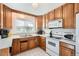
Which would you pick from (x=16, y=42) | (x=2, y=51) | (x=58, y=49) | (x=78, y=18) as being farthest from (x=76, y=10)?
(x=2, y=51)

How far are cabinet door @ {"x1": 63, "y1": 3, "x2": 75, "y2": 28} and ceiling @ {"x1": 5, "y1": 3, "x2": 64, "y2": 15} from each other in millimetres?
111

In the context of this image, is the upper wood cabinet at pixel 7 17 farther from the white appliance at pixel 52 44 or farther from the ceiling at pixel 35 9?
the white appliance at pixel 52 44

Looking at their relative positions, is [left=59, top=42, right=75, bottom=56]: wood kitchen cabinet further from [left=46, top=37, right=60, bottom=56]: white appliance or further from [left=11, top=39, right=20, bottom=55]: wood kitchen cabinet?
[left=11, top=39, right=20, bottom=55]: wood kitchen cabinet

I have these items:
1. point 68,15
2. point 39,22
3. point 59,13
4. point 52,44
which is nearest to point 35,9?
point 39,22

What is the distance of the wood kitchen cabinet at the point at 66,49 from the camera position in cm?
82

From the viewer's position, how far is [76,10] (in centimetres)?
85

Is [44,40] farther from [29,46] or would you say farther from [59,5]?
[59,5]

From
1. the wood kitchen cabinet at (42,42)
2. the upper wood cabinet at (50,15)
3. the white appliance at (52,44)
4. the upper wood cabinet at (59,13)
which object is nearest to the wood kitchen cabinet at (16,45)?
the wood kitchen cabinet at (42,42)

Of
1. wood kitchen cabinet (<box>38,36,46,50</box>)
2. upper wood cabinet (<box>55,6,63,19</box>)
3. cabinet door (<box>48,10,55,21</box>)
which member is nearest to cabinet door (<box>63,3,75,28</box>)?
upper wood cabinet (<box>55,6,63,19</box>)

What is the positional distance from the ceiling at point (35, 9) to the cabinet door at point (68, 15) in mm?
111

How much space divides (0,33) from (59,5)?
83 centimetres

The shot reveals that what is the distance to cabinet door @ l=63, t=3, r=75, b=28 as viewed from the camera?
87 cm

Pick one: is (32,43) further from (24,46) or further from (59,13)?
(59,13)

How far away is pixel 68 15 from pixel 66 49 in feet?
1.42
